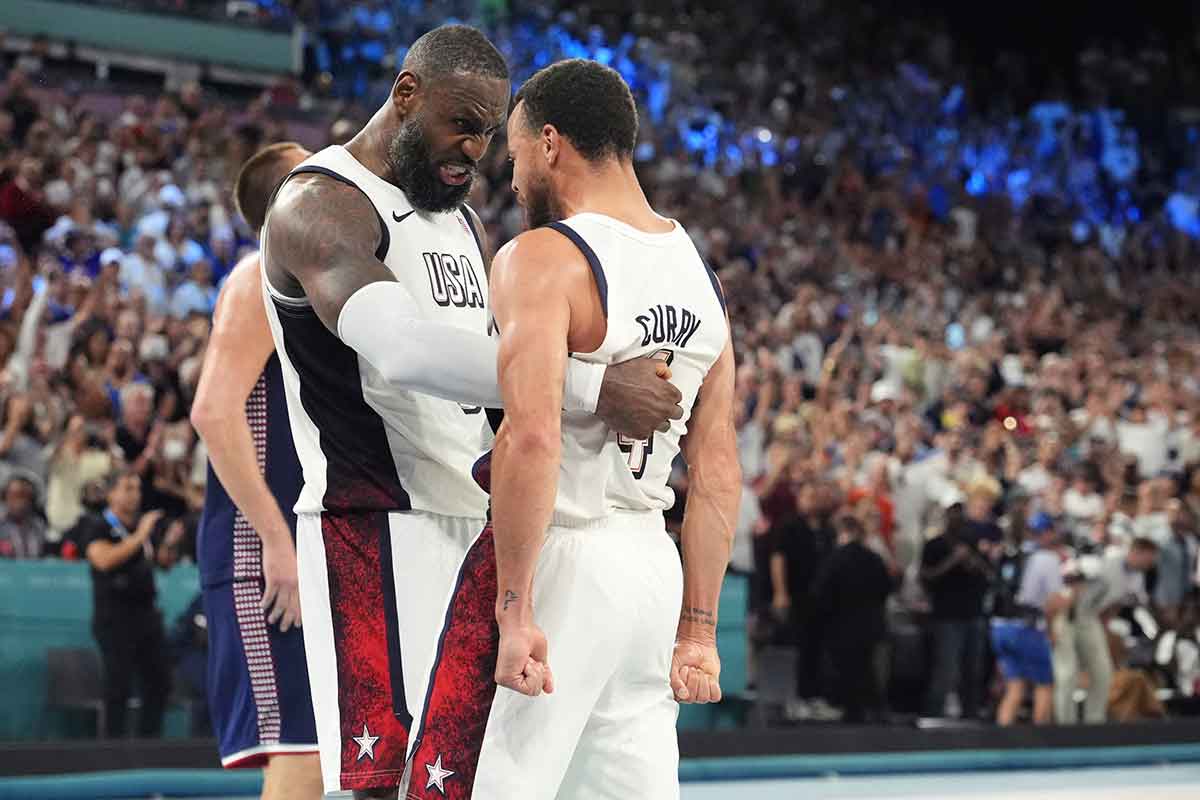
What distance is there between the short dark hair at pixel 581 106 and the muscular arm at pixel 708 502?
522 mm

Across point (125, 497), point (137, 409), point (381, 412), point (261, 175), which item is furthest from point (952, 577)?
point (381, 412)

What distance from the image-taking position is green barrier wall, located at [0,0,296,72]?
16.3m

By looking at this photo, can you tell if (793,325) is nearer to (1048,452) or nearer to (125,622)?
(1048,452)

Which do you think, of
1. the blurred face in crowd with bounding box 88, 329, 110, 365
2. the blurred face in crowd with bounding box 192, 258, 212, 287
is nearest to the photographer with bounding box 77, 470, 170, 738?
the blurred face in crowd with bounding box 88, 329, 110, 365

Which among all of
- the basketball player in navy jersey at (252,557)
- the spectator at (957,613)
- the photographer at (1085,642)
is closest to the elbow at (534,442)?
the basketball player in navy jersey at (252,557)

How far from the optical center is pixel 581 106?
3201mm

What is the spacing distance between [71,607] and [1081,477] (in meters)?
8.22

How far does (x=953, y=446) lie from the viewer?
1245 centimetres

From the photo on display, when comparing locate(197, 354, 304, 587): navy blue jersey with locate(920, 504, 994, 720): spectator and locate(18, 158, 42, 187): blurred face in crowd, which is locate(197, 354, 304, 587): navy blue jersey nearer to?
locate(920, 504, 994, 720): spectator

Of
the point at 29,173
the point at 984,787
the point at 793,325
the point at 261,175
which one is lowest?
the point at 984,787

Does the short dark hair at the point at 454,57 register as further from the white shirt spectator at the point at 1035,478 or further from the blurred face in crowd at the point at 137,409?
the white shirt spectator at the point at 1035,478

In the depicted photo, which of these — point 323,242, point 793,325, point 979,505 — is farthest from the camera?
point 793,325

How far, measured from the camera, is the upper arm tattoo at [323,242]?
3.44 metres

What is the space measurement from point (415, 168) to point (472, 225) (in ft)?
0.97
